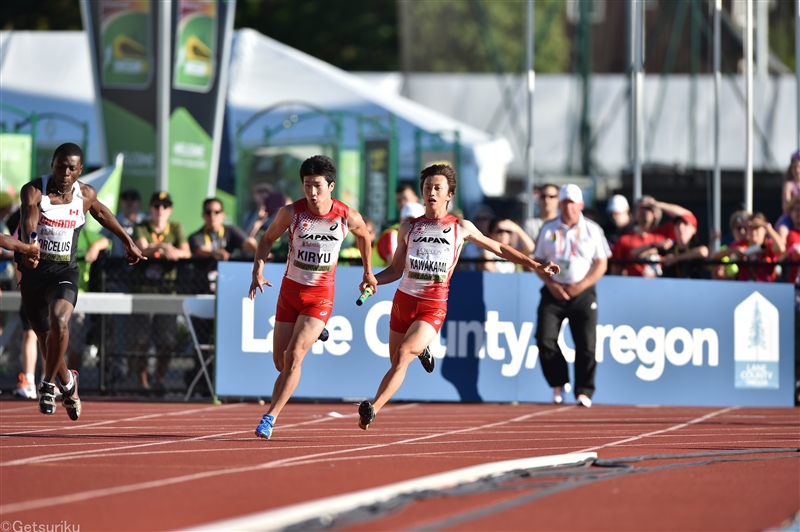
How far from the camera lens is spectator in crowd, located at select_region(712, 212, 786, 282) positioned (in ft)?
49.5

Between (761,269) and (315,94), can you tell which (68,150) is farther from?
(315,94)

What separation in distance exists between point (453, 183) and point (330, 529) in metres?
5.14

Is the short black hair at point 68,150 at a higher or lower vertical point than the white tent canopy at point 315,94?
lower

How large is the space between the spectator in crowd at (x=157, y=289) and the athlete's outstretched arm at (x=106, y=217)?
3979mm

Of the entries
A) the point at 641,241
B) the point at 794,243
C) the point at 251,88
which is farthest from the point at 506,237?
the point at 251,88

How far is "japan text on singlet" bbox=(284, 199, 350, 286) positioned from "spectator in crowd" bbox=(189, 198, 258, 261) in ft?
16.3

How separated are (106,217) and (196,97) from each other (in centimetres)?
756

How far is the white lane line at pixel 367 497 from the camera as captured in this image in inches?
219

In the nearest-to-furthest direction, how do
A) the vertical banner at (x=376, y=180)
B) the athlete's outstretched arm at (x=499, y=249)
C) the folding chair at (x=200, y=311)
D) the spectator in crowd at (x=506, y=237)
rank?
the athlete's outstretched arm at (x=499, y=249) < the folding chair at (x=200, y=311) < the spectator in crowd at (x=506, y=237) < the vertical banner at (x=376, y=180)

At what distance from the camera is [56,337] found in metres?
10.0

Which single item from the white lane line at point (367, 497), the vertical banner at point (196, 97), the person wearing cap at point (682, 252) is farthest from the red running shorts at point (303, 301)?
the vertical banner at point (196, 97)

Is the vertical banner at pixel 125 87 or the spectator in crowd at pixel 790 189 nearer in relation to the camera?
the spectator in crowd at pixel 790 189

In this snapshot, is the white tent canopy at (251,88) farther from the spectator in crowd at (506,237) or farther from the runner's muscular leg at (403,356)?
the runner's muscular leg at (403,356)

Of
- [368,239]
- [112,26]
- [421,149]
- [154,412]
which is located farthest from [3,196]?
[421,149]
